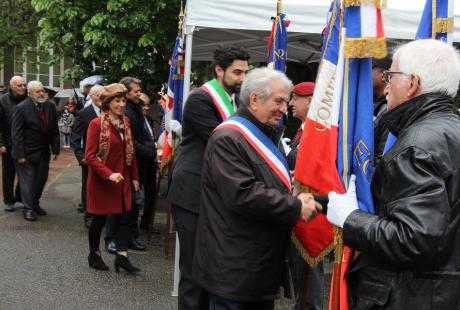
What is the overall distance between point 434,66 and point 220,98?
2011 millimetres

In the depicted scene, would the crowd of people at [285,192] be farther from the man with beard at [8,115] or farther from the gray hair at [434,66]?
the man with beard at [8,115]

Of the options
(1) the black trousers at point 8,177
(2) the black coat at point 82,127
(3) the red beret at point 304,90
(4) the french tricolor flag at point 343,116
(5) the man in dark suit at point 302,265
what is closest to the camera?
(4) the french tricolor flag at point 343,116

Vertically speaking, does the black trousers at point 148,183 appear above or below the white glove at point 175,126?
below

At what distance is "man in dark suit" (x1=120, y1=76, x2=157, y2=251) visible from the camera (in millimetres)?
6594

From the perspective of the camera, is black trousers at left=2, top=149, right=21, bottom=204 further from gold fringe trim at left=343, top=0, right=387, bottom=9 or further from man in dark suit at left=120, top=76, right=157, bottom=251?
gold fringe trim at left=343, top=0, right=387, bottom=9

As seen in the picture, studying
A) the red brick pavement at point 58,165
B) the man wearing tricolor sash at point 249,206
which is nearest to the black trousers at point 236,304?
the man wearing tricolor sash at point 249,206

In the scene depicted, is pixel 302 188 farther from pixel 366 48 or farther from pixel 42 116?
pixel 42 116

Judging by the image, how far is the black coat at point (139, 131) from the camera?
21.9ft

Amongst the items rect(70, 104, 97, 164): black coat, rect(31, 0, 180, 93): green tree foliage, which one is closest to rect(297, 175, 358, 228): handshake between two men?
rect(70, 104, 97, 164): black coat

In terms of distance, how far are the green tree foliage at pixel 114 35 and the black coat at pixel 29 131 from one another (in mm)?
1490

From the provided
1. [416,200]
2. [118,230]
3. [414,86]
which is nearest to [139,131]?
[118,230]

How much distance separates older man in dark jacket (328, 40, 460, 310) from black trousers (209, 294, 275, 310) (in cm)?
87

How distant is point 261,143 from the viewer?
3.04 metres

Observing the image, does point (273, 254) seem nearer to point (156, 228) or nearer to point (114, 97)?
point (114, 97)
